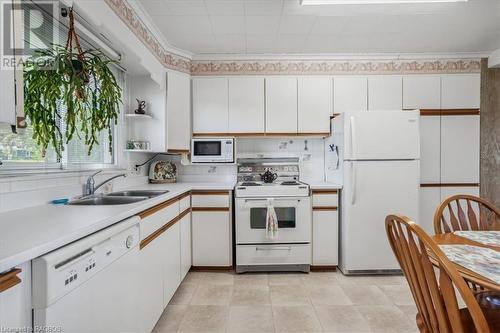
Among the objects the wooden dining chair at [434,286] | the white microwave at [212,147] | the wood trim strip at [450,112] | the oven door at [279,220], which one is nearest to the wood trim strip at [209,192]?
the oven door at [279,220]

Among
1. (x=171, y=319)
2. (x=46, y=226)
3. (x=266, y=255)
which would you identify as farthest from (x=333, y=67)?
(x=46, y=226)

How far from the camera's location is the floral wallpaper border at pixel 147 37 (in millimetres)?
2030

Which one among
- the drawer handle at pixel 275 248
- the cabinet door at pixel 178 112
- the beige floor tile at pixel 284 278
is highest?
the cabinet door at pixel 178 112

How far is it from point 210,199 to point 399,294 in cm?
193

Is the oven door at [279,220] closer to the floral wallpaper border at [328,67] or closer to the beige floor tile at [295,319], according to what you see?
the beige floor tile at [295,319]

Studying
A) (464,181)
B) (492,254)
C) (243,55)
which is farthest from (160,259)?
(464,181)

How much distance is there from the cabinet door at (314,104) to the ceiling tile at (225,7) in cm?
116

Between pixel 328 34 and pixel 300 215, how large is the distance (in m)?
1.86

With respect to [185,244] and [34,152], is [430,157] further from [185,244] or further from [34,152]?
[34,152]

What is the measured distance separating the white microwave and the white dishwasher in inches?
69.0

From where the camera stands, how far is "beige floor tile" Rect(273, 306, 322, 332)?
1.89 metres

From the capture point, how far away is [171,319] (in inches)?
79.0

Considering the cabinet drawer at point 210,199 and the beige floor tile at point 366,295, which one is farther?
the cabinet drawer at point 210,199

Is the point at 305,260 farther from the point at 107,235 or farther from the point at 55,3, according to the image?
the point at 55,3
